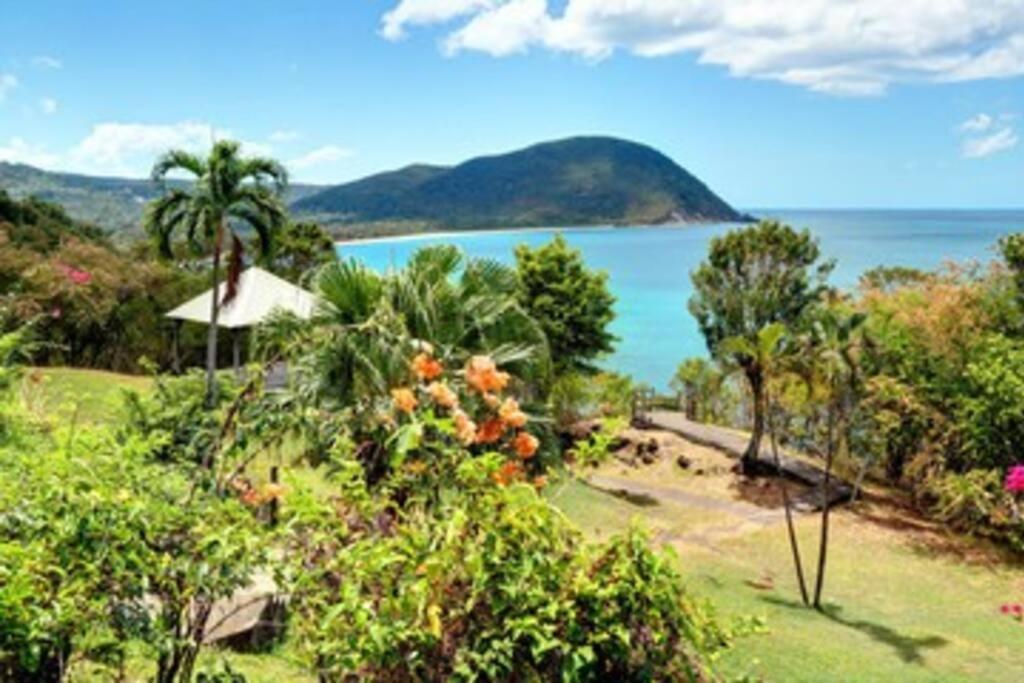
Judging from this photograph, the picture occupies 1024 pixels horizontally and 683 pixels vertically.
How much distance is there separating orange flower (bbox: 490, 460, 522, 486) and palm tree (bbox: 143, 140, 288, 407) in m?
14.4

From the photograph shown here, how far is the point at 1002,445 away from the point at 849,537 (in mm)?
3560

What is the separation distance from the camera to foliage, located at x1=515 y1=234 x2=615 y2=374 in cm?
2352

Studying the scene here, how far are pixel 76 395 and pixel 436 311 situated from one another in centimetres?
321

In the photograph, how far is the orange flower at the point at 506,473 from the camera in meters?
2.68

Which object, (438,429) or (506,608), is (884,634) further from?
(506,608)

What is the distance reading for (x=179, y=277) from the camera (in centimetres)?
2888

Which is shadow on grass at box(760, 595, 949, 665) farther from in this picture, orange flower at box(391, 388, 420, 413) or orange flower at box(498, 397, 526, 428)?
orange flower at box(391, 388, 420, 413)

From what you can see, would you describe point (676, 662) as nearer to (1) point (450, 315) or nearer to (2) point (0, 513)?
(2) point (0, 513)

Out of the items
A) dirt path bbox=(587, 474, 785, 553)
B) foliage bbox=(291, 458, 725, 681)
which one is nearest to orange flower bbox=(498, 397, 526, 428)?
foliage bbox=(291, 458, 725, 681)

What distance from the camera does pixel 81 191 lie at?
515 ft

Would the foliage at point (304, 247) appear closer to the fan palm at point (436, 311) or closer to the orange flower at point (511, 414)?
the fan palm at point (436, 311)

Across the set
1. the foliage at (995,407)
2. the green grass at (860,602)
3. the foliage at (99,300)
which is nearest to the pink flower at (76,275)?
the foliage at (99,300)

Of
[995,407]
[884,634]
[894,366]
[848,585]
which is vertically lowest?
[848,585]

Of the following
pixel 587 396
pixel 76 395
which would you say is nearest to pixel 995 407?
pixel 587 396
